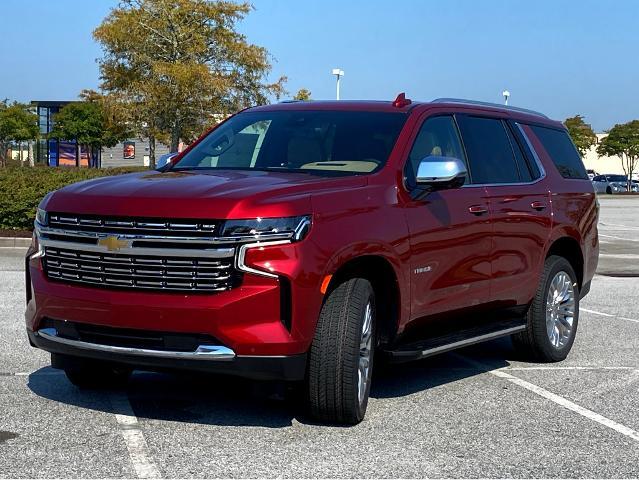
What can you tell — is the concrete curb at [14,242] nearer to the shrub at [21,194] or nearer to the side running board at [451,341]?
the shrub at [21,194]

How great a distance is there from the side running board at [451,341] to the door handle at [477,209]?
795 millimetres

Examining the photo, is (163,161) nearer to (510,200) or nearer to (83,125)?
(510,200)

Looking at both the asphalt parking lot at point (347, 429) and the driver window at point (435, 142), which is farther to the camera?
the driver window at point (435, 142)

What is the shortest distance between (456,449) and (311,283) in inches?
45.0

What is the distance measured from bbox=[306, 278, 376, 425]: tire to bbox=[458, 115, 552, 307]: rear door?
1734 mm

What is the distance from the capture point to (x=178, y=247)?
5309 mm

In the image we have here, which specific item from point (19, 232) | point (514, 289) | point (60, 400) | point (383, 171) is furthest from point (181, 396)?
point (19, 232)

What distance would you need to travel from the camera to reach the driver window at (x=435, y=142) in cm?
667

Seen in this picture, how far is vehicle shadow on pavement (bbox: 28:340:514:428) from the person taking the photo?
5.95m

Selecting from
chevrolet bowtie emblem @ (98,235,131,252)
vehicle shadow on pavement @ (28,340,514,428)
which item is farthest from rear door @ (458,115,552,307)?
chevrolet bowtie emblem @ (98,235,131,252)

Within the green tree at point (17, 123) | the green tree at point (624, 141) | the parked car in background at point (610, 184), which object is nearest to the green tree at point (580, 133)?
the green tree at point (624, 141)

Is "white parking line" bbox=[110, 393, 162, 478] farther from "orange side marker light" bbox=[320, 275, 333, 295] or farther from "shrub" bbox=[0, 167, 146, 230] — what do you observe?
"shrub" bbox=[0, 167, 146, 230]

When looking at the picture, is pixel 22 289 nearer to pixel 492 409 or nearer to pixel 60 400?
pixel 60 400

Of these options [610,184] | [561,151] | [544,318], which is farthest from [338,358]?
[610,184]
